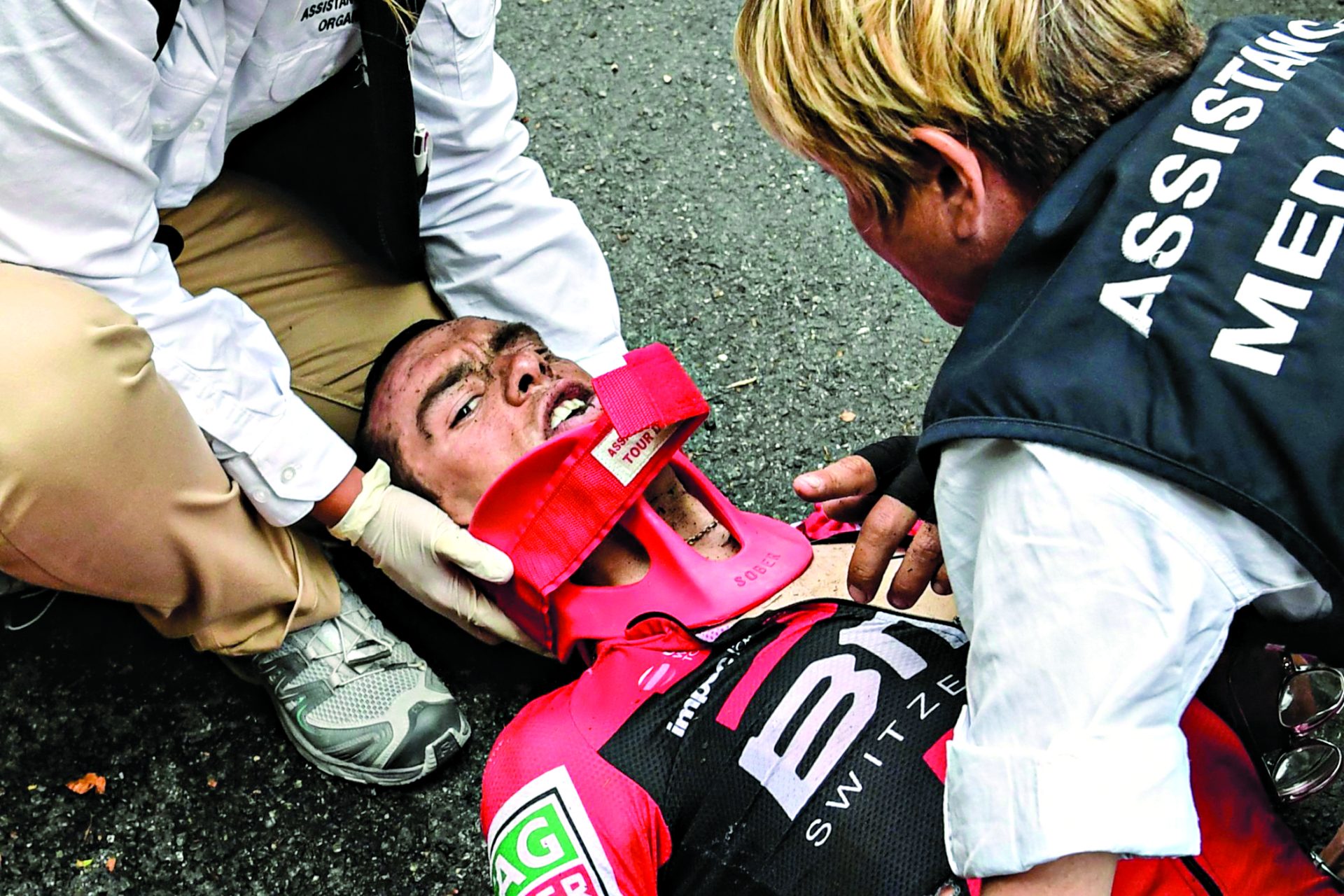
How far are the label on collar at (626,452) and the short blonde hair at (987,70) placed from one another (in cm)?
42

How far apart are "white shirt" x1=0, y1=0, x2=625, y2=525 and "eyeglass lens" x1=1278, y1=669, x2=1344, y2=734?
89cm

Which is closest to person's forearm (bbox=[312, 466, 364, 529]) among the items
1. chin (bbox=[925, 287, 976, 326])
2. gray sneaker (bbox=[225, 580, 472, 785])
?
gray sneaker (bbox=[225, 580, 472, 785])

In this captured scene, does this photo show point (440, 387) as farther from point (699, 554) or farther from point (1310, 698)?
point (1310, 698)

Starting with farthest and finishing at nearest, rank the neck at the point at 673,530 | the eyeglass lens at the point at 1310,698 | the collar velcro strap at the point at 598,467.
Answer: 1. the neck at the point at 673,530
2. the collar velcro strap at the point at 598,467
3. the eyeglass lens at the point at 1310,698

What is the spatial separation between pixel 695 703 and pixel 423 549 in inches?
15.3

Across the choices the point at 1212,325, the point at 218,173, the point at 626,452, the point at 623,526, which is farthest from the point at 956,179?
the point at 218,173

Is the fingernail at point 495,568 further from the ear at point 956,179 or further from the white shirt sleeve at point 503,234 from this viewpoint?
the ear at point 956,179

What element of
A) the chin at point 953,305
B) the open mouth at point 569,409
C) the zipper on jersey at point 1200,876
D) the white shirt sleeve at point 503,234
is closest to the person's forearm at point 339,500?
the open mouth at point 569,409

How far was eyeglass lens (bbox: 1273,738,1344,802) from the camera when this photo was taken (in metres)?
1.14

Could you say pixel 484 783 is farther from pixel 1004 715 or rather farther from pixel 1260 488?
pixel 1260 488

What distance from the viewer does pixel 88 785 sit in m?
1.33

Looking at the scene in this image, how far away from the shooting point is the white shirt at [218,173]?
102 centimetres

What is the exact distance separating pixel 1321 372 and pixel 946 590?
0.54 meters

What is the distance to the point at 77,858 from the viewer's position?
1.28 meters
